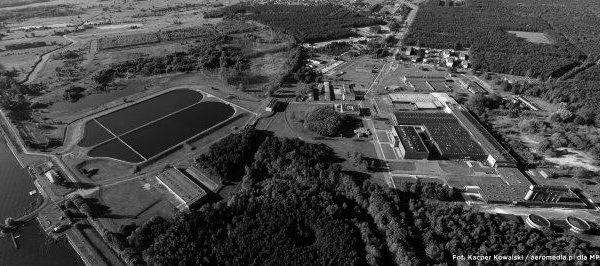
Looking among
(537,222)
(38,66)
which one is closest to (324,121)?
(537,222)

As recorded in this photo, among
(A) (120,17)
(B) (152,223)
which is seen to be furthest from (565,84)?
(A) (120,17)

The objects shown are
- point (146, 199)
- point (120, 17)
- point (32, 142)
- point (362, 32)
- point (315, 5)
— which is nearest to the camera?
point (146, 199)

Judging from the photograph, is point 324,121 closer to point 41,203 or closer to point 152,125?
point 152,125

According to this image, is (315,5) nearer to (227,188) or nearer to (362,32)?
(362,32)

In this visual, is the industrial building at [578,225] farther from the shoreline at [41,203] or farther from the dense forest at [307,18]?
the dense forest at [307,18]

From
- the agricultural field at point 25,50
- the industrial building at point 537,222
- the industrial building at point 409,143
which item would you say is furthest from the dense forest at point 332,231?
the agricultural field at point 25,50

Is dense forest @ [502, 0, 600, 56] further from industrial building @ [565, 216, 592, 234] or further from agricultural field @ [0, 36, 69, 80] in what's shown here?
agricultural field @ [0, 36, 69, 80]

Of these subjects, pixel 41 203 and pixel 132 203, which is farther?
pixel 132 203
